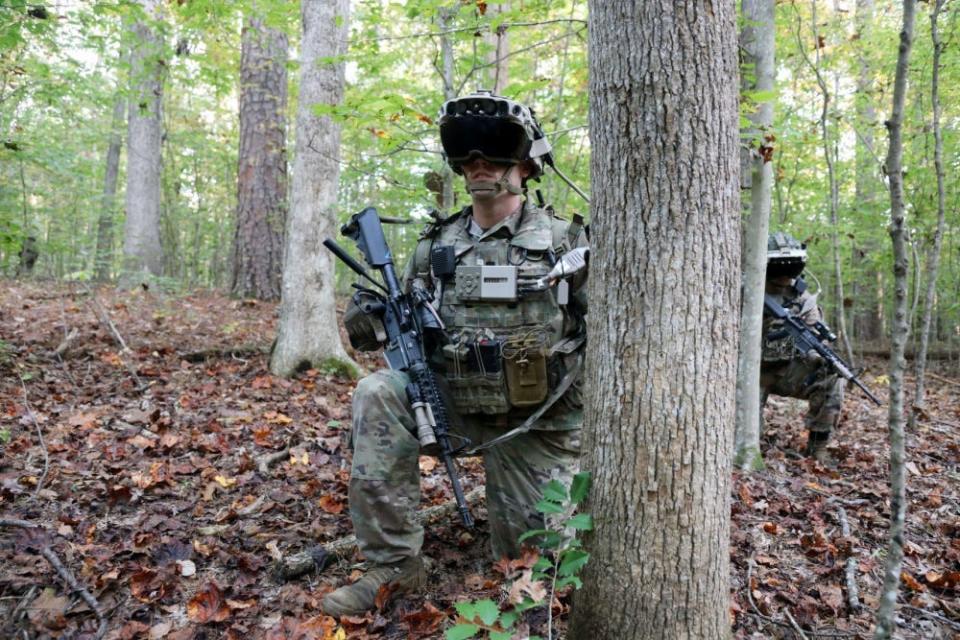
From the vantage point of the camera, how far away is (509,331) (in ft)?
9.87

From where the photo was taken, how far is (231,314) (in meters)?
8.48

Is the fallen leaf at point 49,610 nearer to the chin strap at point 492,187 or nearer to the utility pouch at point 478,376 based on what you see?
the utility pouch at point 478,376

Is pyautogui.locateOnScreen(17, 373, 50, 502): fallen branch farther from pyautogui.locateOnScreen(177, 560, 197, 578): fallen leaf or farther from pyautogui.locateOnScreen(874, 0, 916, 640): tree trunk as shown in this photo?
pyautogui.locateOnScreen(874, 0, 916, 640): tree trunk

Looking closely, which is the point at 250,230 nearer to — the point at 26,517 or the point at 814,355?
the point at 26,517

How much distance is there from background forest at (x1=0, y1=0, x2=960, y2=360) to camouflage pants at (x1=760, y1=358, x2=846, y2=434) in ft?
6.02

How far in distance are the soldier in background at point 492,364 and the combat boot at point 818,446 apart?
3.21m

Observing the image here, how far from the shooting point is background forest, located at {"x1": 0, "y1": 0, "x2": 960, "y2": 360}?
15.3 feet

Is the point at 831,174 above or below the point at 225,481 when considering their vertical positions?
above

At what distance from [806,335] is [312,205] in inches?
188

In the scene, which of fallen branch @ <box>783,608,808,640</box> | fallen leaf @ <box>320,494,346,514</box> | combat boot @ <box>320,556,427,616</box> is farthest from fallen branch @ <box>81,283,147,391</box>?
fallen branch @ <box>783,608,808,640</box>

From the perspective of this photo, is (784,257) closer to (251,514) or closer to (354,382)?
(354,382)

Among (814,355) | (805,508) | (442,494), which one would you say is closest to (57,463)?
(442,494)

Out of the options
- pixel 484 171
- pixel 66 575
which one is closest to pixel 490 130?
pixel 484 171

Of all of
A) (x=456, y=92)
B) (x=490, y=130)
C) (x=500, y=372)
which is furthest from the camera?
(x=456, y=92)
